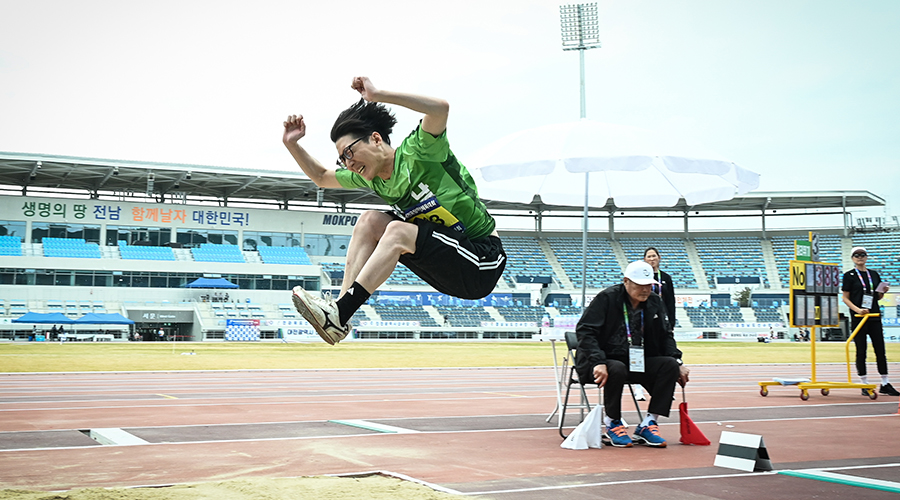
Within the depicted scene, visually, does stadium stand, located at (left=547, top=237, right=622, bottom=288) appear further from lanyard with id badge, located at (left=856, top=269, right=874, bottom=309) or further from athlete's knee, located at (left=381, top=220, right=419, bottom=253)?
athlete's knee, located at (left=381, top=220, right=419, bottom=253)

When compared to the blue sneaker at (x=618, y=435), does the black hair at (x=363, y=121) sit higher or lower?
higher

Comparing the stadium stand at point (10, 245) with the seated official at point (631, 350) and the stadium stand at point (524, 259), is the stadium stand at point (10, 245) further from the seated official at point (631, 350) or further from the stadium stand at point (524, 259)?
the seated official at point (631, 350)

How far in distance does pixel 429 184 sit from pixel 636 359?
2776 millimetres

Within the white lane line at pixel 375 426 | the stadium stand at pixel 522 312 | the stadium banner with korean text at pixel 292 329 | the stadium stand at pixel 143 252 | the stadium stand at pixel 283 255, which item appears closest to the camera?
the white lane line at pixel 375 426

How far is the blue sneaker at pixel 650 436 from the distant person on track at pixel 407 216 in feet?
7.95

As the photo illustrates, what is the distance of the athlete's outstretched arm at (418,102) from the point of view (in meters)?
3.06

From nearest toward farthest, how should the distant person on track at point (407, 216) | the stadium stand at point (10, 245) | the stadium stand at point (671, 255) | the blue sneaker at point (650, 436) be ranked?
the distant person on track at point (407, 216)
the blue sneaker at point (650, 436)
the stadium stand at point (10, 245)
the stadium stand at point (671, 255)

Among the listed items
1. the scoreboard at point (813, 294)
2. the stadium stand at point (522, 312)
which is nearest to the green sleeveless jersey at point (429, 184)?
the scoreboard at point (813, 294)

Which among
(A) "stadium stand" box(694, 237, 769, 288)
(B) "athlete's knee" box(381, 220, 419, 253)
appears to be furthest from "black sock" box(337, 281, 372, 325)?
(A) "stadium stand" box(694, 237, 769, 288)

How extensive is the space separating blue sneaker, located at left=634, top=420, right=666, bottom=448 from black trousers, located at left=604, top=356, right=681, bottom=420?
0.12 m

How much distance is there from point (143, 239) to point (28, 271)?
223 inches

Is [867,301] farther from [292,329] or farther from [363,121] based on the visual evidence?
[292,329]

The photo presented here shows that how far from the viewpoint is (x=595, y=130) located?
27.2 ft

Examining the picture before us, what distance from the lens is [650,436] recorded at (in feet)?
17.8
